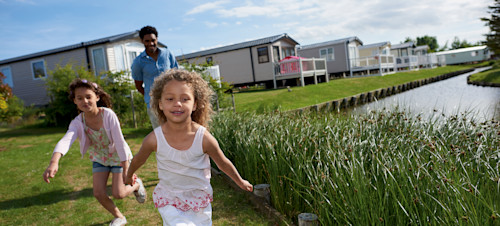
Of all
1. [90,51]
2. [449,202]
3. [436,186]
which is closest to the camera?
[449,202]

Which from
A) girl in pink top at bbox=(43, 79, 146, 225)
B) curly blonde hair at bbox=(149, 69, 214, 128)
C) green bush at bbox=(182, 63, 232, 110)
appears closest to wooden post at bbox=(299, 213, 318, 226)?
curly blonde hair at bbox=(149, 69, 214, 128)

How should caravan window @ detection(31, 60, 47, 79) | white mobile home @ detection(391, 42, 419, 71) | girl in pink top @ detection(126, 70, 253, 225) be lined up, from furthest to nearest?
white mobile home @ detection(391, 42, 419, 71) < caravan window @ detection(31, 60, 47, 79) < girl in pink top @ detection(126, 70, 253, 225)

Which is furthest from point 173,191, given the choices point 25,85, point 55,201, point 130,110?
point 25,85

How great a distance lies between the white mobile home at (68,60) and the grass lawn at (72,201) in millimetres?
13632

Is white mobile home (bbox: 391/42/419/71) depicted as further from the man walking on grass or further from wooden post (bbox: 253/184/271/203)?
wooden post (bbox: 253/184/271/203)

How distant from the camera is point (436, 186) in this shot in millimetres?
2623

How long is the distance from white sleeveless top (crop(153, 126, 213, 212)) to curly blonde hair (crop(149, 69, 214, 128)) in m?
0.24

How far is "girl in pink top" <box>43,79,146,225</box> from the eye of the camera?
151 inches

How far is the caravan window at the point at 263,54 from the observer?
28078mm

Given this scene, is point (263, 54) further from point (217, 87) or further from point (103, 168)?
point (103, 168)

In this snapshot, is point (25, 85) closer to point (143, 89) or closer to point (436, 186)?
point (143, 89)

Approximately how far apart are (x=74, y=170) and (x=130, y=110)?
7.47m

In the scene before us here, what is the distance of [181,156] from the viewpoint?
8.19ft

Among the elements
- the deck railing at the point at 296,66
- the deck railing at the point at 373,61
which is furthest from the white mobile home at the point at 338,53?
the deck railing at the point at 296,66
